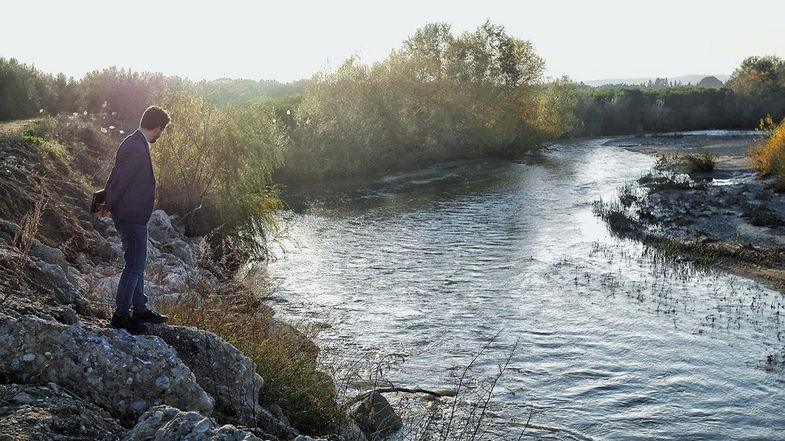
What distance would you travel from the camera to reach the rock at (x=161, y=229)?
1645 centimetres

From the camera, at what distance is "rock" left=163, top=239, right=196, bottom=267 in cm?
1555

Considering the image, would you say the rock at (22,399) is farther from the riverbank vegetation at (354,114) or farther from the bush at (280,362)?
the riverbank vegetation at (354,114)

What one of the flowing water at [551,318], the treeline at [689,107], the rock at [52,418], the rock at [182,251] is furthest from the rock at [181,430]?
the treeline at [689,107]

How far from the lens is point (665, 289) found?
16.1 m

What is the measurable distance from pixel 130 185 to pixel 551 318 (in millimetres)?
9764

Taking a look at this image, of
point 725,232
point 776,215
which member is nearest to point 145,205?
point 725,232

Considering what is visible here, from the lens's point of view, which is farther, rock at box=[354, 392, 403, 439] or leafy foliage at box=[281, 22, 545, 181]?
leafy foliage at box=[281, 22, 545, 181]

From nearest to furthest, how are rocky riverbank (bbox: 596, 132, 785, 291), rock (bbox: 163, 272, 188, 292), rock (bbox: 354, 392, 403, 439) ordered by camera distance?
rock (bbox: 354, 392, 403, 439) → rock (bbox: 163, 272, 188, 292) → rocky riverbank (bbox: 596, 132, 785, 291)

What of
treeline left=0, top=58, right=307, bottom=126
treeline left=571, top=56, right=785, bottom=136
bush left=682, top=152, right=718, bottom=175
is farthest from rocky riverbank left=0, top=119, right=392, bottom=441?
treeline left=571, top=56, right=785, bottom=136

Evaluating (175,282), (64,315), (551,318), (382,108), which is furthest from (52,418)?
(382,108)

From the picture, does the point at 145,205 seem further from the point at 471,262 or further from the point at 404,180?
the point at 404,180

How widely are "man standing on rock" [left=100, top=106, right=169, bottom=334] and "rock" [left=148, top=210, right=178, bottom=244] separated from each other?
9853mm

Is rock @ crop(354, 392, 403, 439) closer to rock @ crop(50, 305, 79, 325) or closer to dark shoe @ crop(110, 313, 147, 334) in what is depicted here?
dark shoe @ crop(110, 313, 147, 334)

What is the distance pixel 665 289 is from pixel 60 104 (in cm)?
2931
